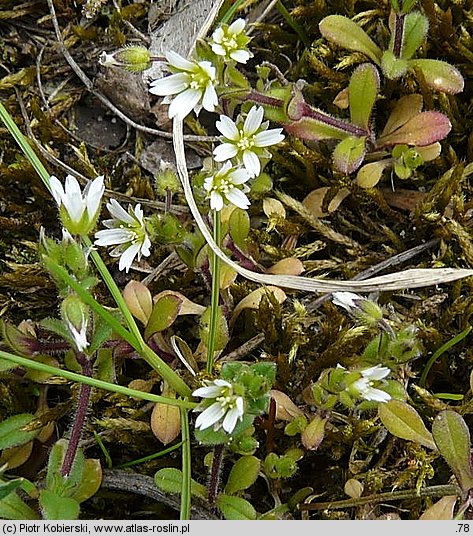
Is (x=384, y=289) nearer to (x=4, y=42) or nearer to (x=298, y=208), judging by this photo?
(x=298, y=208)

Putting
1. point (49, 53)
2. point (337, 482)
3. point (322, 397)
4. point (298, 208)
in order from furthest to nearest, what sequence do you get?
point (49, 53) → point (298, 208) → point (337, 482) → point (322, 397)

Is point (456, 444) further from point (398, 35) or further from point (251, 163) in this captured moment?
point (398, 35)

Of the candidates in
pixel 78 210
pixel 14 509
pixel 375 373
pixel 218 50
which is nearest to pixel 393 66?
pixel 218 50

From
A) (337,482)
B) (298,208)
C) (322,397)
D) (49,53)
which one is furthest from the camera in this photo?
(49,53)

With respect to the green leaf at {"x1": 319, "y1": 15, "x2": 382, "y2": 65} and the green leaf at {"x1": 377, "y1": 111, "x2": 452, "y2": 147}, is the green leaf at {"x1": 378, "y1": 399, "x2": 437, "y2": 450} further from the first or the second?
the green leaf at {"x1": 319, "y1": 15, "x2": 382, "y2": 65}

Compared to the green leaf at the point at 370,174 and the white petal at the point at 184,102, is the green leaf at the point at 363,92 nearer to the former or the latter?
the green leaf at the point at 370,174

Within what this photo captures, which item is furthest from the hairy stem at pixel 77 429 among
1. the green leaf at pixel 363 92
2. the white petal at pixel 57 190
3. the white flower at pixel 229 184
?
the green leaf at pixel 363 92

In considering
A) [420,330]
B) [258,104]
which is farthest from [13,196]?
[420,330]
